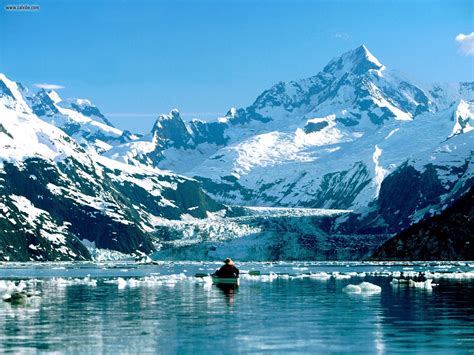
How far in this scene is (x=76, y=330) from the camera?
63.1 m

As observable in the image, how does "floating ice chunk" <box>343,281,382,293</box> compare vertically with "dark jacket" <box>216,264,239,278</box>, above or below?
below

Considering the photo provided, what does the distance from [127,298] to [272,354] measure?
161 feet

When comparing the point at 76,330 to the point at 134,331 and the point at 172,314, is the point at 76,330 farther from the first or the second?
the point at 172,314

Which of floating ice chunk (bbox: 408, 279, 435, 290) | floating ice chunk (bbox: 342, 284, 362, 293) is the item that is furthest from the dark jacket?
floating ice chunk (bbox: 342, 284, 362, 293)

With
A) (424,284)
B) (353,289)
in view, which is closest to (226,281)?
(424,284)

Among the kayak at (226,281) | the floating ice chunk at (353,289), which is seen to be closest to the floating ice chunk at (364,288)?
the floating ice chunk at (353,289)

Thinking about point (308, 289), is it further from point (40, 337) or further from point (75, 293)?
point (40, 337)

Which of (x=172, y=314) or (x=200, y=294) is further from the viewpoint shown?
(x=200, y=294)

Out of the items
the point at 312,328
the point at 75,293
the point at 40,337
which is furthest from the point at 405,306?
the point at 75,293

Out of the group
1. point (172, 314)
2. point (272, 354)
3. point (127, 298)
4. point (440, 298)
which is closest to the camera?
point (272, 354)

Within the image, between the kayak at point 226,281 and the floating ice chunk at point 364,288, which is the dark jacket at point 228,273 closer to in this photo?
the kayak at point 226,281

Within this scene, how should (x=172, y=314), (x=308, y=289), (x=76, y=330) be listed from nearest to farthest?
(x=76, y=330), (x=172, y=314), (x=308, y=289)

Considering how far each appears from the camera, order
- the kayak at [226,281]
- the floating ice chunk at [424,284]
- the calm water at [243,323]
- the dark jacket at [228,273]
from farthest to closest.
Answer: the dark jacket at [228,273] → the kayak at [226,281] → the floating ice chunk at [424,284] → the calm water at [243,323]

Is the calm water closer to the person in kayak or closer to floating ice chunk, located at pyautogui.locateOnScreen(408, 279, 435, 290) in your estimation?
floating ice chunk, located at pyautogui.locateOnScreen(408, 279, 435, 290)
